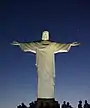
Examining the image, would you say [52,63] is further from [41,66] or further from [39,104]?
[39,104]

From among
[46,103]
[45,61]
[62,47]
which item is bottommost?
[46,103]

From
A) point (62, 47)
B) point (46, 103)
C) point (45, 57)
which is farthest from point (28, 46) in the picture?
point (46, 103)

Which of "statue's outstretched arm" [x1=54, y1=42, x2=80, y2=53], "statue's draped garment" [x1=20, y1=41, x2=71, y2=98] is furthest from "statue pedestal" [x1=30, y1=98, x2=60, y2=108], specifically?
"statue's outstretched arm" [x1=54, y1=42, x2=80, y2=53]

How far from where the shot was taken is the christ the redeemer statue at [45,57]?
12.6ft

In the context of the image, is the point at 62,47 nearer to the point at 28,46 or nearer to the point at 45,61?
the point at 45,61

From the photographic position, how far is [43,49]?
156 inches

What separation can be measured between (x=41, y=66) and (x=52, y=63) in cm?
16

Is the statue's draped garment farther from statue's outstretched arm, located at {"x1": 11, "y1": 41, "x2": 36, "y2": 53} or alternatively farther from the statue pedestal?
the statue pedestal

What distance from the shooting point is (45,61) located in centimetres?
393

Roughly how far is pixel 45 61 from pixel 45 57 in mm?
60

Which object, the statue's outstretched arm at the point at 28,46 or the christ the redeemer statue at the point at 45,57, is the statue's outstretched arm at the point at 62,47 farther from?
the statue's outstretched arm at the point at 28,46

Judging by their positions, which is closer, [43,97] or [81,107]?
[43,97]

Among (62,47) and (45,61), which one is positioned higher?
(62,47)

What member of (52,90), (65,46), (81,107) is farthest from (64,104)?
(65,46)
